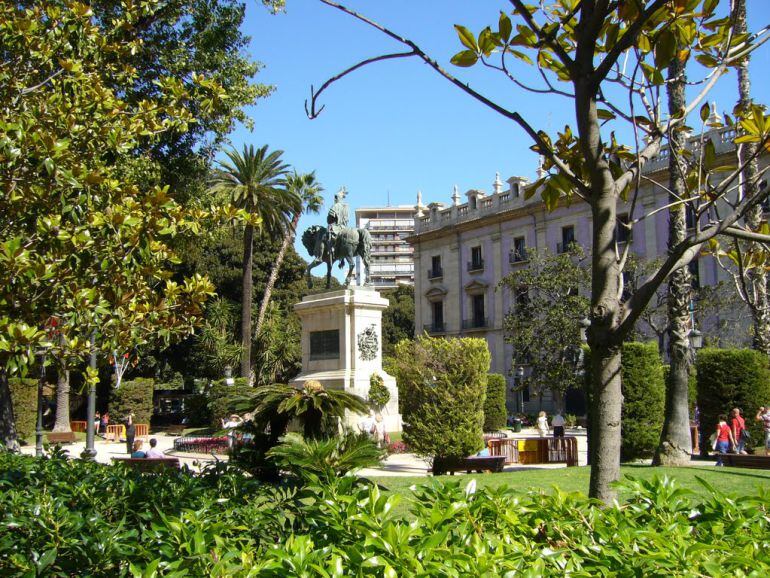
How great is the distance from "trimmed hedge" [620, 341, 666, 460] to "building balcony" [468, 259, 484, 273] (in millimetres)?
35155

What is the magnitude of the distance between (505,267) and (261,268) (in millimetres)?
15916

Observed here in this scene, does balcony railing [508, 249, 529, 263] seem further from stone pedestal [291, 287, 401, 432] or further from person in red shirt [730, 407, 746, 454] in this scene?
person in red shirt [730, 407, 746, 454]

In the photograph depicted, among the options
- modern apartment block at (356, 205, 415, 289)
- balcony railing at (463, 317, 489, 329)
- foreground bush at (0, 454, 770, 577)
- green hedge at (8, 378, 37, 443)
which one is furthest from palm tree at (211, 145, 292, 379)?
modern apartment block at (356, 205, 415, 289)

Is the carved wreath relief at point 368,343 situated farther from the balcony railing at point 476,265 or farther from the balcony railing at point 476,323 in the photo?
the balcony railing at point 476,265

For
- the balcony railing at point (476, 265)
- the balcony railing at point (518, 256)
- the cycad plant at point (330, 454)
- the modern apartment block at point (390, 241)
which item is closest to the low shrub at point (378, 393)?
the cycad plant at point (330, 454)

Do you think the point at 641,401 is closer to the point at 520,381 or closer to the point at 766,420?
the point at 766,420

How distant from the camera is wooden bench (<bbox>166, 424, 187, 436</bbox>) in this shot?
35162 millimetres

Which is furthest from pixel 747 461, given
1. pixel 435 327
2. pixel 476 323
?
pixel 435 327

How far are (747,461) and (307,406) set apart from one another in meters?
10.9

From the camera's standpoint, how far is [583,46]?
3996 millimetres

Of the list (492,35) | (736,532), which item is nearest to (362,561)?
(736,532)

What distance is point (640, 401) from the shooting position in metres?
16.0

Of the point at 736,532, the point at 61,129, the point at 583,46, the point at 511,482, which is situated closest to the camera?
the point at 736,532

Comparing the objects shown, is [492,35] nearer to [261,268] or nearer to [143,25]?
[143,25]
